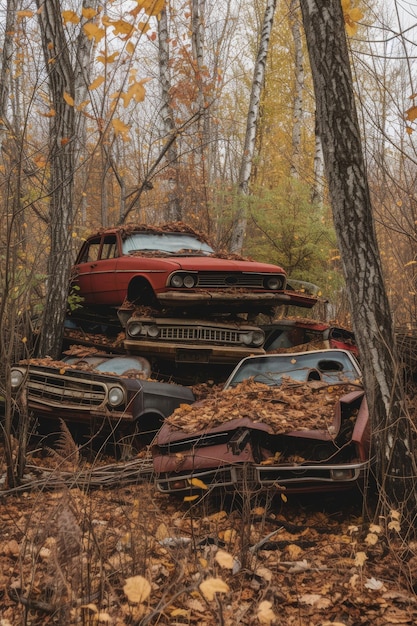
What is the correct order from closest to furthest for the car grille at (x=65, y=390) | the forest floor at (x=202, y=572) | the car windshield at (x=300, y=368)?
the forest floor at (x=202, y=572) → the car windshield at (x=300, y=368) → the car grille at (x=65, y=390)

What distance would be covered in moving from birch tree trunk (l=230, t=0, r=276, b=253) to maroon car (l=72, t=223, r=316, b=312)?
282 centimetres

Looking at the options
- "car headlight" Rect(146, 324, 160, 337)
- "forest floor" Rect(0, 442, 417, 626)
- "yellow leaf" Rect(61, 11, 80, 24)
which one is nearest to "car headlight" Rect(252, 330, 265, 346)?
"car headlight" Rect(146, 324, 160, 337)

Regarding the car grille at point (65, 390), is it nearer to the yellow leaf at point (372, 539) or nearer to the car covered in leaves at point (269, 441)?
the car covered in leaves at point (269, 441)

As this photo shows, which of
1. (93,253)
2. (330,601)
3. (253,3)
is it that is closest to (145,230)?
(93,253)

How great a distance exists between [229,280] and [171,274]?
2.62 feet

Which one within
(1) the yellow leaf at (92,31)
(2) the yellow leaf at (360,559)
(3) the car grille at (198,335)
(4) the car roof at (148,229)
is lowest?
(2) the yellow leaf at (360,559)

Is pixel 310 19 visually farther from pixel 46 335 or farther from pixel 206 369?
pixel 46 335

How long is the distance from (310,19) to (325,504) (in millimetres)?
3676

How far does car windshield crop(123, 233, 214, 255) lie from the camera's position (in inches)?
379

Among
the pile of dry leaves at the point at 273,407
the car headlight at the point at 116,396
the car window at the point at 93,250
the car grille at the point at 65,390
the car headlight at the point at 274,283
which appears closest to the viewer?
the pile of dry leaves at the point at 273,407

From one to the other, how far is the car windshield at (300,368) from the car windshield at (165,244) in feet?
10.8

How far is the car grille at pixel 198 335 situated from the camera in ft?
26.9

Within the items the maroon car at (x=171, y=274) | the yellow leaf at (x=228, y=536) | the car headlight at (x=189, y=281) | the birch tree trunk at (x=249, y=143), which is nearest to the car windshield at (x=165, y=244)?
the maroon car at (x=171, y=274)

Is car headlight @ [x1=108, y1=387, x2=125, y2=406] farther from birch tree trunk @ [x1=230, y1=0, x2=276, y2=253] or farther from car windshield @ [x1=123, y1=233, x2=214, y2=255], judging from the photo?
birch tree trunk @ [x1=230, y1=0, x2=276, y2=253]
